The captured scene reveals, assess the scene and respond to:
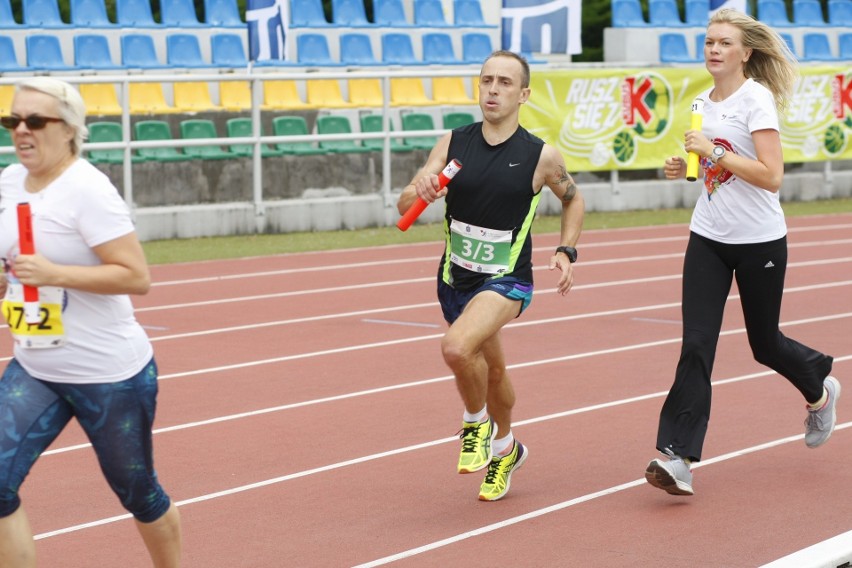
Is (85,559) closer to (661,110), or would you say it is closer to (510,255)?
(510,255)

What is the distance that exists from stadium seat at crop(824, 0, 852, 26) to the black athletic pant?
26.2 meters

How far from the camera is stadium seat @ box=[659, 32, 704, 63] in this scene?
27984mm

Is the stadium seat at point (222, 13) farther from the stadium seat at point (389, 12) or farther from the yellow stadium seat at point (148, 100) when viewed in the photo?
the yellow stadium seat at point (148, 100)

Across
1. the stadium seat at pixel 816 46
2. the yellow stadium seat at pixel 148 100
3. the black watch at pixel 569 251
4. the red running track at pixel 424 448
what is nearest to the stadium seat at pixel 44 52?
the yellow stadium seat at pixel 148 100

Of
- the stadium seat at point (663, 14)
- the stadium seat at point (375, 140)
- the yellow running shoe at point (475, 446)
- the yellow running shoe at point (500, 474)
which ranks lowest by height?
the yellow running shoe at point (500, 474)

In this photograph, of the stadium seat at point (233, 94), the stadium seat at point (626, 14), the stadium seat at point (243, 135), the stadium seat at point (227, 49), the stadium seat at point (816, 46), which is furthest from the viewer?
the stadium seat at point (816, 46)

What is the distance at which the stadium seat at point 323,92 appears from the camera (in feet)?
71.9

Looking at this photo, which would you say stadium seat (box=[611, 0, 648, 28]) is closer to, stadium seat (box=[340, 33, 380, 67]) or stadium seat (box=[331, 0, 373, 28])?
stadium seat (box=[331, 0, 373, 28])

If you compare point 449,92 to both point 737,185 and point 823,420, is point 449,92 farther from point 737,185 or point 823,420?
point 737,185

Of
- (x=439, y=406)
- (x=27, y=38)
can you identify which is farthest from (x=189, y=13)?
(x=439, y=406)

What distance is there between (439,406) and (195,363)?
213 centimetres

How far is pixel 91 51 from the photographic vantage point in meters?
22.3

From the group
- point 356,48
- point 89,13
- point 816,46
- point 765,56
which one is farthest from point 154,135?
point 816,46

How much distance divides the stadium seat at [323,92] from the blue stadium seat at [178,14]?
330 centimetres
